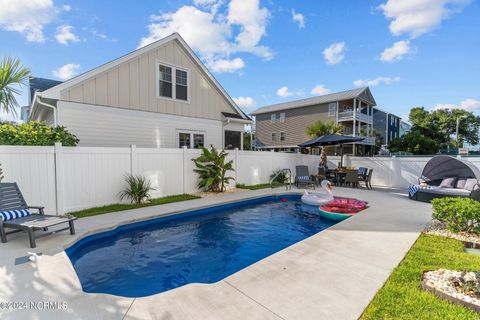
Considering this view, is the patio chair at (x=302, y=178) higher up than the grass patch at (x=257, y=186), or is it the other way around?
the patio chair at (x=302, y=178)

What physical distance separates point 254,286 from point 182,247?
2718 millimetres

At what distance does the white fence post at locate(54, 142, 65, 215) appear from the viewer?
6.58 metres

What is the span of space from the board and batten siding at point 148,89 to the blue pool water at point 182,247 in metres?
6.00

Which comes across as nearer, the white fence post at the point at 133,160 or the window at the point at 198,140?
the white fence post at the point at 133,160

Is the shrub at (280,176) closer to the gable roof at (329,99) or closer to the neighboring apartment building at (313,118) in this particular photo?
the neighboring apartment building at (313,118)

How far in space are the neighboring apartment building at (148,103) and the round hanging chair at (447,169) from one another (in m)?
9.55

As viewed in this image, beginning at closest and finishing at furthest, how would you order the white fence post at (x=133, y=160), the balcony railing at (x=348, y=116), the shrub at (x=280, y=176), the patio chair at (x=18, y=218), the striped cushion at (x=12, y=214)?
the patio chair at (x=18, y=218) < the striped cushion at (x=12, y=214) < the white fence post at (x=133, y=160) < the shrub at (x=280, y=176) < the balcony railing at (x=348, y=116)

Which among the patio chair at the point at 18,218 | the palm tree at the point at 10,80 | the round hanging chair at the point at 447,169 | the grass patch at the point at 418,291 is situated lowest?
the grass patch at the point at 418,291

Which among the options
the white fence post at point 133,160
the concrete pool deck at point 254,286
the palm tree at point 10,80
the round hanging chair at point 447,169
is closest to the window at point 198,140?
the white fence post at point 133,160

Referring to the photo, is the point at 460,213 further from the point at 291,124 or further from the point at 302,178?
the point at 291,124

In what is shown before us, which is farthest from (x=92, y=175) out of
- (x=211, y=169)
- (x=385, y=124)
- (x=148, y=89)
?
(x=385, y=124)

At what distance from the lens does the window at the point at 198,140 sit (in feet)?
41.3

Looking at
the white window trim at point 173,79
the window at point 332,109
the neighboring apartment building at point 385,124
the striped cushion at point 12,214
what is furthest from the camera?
the neighboring apartment building at point 385,124

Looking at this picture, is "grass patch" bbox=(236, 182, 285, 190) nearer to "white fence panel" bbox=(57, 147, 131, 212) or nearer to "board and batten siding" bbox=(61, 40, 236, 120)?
"board and batten siding" bbox=(61, 40, 236, 120)
